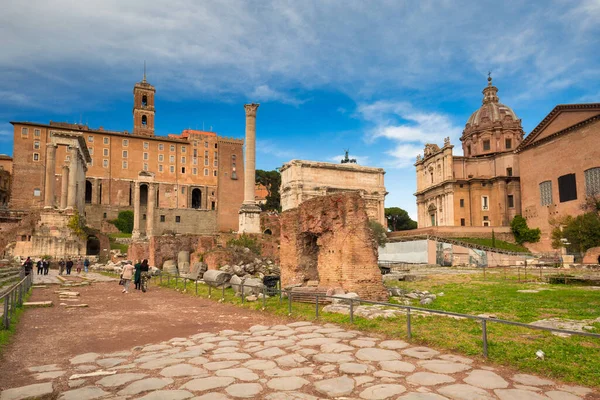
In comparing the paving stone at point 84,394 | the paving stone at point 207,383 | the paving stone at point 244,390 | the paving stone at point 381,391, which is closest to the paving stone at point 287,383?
the paving stone at point 244,390

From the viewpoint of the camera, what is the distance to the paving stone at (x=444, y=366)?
16.7 feet

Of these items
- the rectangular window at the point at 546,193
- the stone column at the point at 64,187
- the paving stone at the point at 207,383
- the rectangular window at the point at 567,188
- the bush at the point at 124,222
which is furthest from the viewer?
the bush at the point at 124,222

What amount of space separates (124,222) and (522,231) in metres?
55.4

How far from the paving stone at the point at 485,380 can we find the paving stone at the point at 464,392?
0.54 feet

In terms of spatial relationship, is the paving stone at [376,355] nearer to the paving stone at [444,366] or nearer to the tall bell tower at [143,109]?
the paving stone at [444,366]

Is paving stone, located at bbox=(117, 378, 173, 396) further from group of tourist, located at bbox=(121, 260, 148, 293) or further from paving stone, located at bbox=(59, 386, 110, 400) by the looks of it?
group of tourist, located at bbox=(121, 260, 148, 293)

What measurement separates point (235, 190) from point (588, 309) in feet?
229

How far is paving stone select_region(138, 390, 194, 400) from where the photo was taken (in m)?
4.28

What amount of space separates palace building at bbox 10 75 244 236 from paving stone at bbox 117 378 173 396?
54.7m

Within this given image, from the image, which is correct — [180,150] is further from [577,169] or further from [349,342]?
[349,342]

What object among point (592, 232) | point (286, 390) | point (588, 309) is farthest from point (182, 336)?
point (592, 232)

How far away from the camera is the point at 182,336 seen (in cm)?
776

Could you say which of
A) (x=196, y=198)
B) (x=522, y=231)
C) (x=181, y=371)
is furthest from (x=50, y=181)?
(x=522, y=231)

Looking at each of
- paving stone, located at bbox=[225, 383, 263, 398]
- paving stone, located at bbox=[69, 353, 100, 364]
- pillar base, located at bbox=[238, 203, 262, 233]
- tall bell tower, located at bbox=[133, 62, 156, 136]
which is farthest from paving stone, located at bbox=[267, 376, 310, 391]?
tall bell tower, located at bbox=[133, 62, 156, 136]
